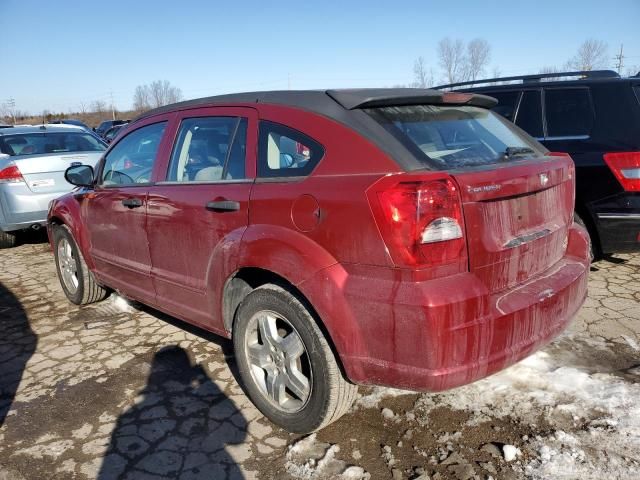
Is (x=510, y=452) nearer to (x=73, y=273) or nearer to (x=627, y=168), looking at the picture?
(x=627, y=168)

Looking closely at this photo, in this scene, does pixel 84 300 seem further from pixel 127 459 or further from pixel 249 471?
pixel 249 471

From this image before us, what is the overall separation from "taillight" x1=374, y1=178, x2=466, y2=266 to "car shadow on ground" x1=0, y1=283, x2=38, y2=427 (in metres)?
2.47

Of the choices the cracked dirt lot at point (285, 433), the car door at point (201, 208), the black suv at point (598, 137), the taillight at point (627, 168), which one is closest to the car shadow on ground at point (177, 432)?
the cracked dirt lot at point (285, 433)

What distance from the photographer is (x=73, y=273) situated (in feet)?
15.6

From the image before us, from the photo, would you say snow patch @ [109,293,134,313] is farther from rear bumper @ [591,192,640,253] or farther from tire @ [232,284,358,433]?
rear bumper @ [591,192,640,253]

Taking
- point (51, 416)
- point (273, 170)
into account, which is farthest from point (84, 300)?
point (273, 170)

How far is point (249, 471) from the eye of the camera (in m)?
2.37

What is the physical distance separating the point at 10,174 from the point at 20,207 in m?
0.43

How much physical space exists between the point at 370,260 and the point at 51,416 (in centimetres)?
212

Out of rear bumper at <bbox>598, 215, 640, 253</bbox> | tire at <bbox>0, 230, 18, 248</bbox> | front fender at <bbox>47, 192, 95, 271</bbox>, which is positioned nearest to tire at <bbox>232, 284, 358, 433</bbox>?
front fender at <bbox>47, 192, 95, 271</bbox>

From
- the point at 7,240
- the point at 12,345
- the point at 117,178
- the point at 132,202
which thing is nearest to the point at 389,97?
the point at 132,202

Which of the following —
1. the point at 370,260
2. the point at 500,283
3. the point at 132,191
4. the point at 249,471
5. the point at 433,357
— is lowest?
the point at 249,471

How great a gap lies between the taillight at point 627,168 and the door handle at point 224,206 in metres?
3.20

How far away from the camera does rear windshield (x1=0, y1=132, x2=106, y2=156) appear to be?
6906mm
